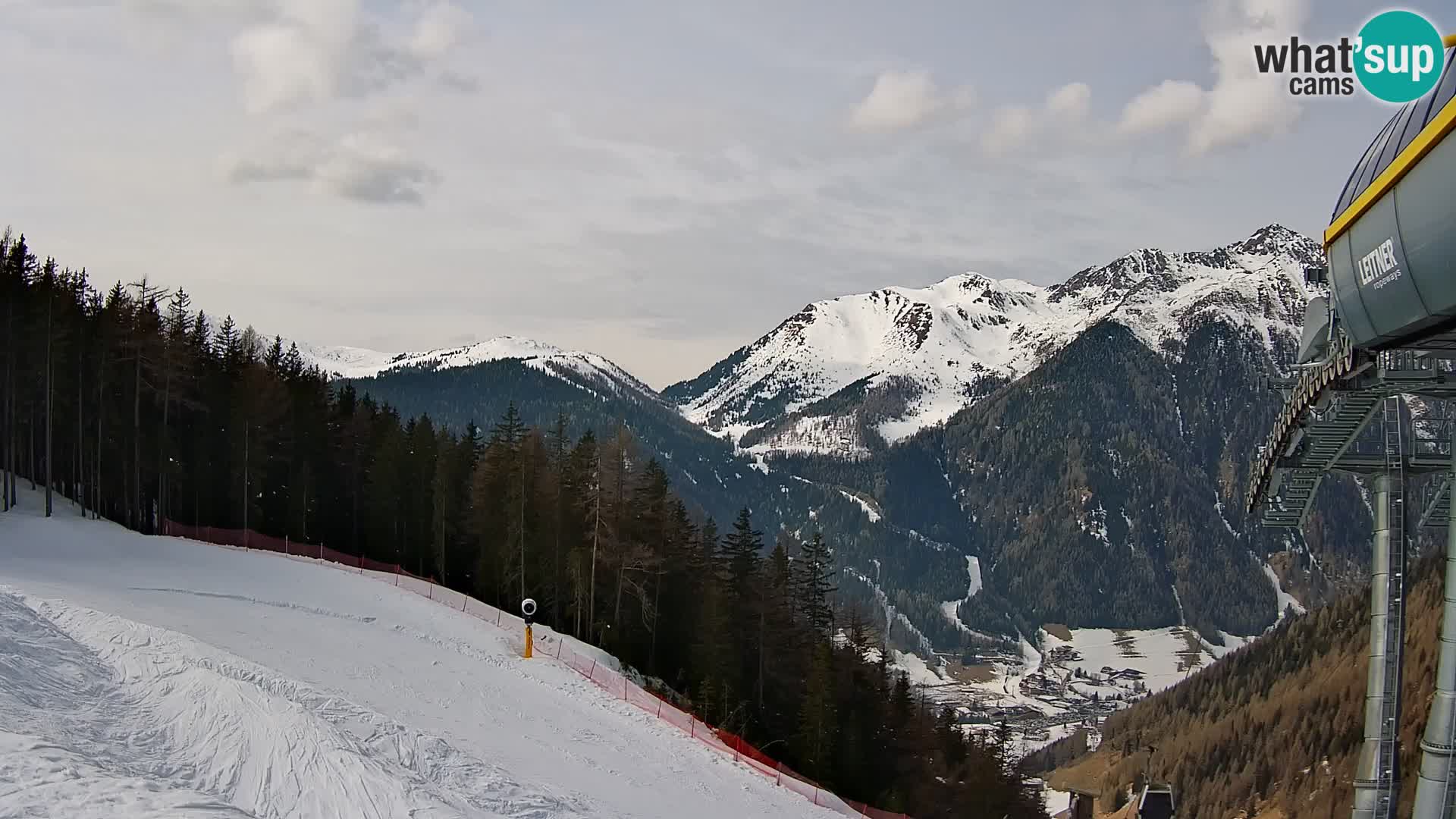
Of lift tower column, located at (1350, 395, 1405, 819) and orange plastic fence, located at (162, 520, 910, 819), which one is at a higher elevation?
lift tower column, located at (1350, 395, 1405, 819)

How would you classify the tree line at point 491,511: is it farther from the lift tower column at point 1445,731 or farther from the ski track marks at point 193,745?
the lift tower column at point 1445,731

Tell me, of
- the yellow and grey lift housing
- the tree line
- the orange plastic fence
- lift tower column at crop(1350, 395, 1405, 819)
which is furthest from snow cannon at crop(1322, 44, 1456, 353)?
the tree line

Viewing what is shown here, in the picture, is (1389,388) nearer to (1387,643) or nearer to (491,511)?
(1387,643)

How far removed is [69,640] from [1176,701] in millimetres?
145300

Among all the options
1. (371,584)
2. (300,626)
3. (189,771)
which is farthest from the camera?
(371,584)

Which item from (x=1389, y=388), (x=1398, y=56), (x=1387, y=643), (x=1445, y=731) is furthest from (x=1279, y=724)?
(x=1398, y=56)

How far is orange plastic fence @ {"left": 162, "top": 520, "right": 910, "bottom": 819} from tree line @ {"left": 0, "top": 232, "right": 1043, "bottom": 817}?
313 cm

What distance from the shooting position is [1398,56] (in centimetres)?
1584

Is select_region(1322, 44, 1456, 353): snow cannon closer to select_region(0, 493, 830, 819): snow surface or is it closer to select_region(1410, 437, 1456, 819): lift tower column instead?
select_region(1410, 437, 1456, 819): lift tower column

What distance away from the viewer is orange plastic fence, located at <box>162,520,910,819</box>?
3119cm

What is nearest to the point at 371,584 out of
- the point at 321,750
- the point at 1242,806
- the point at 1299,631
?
the point at 321,750

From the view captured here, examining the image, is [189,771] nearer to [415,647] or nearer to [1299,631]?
[415,647]

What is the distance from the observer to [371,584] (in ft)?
135

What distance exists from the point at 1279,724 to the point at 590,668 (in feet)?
280
